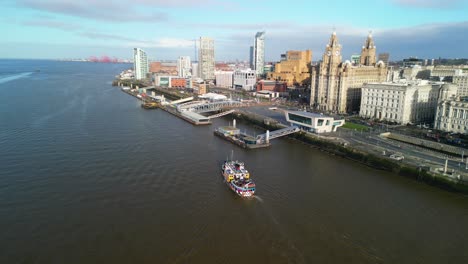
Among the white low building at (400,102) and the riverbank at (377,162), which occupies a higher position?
the white low building at (400,102)

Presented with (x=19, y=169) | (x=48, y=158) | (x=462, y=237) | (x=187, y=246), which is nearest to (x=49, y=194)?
(x=19, y=169)

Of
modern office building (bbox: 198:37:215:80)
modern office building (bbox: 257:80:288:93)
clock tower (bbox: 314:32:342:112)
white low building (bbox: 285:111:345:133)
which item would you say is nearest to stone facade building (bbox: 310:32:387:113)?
clock tower (bbox: 314:32:342:112)

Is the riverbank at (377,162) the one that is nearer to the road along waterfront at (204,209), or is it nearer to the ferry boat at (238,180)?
the road along waterfront at (204,209)

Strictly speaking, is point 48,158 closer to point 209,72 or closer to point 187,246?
point 187,246

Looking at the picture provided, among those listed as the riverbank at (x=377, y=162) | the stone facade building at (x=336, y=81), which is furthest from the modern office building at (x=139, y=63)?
the riverbank at (x=377, y=162)

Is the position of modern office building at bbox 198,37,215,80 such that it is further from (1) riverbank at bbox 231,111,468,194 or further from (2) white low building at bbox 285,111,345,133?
(2) white low building at bbox 285,111,345,133

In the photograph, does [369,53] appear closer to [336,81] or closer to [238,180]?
[336,81]
